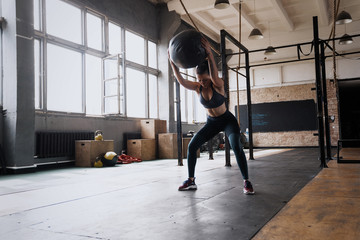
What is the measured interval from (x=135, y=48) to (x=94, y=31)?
5.43ft

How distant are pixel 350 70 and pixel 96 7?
9641mm

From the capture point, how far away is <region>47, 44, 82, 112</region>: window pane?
6.15 meters

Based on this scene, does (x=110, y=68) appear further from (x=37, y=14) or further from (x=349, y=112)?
(x=349, y=112)

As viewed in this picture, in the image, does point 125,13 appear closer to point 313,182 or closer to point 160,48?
point 160,48

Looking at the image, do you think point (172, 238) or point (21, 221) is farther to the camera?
point (21, 221)

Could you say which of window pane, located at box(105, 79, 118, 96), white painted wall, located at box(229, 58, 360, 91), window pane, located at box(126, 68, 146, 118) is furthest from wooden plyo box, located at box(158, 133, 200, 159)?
white painted wall, located at box(229, 58, 360, 91)

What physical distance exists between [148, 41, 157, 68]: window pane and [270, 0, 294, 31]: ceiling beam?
3.83 m

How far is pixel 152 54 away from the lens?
9586mm

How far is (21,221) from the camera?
1942 millimetres

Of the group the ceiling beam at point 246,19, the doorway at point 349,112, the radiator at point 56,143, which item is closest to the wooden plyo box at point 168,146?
the radiator at point 56,143

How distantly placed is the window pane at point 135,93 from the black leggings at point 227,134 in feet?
18.6

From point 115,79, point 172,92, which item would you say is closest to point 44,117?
point 115,79

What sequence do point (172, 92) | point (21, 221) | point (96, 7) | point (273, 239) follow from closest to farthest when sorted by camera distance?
point (273, 239)
point (21, 221)
point (96, 7)
point (172, 92)

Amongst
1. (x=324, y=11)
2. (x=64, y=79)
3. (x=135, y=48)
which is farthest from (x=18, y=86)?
(x=324, y=11)
